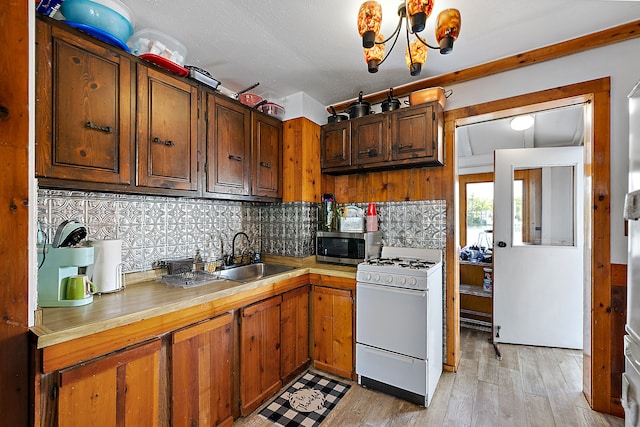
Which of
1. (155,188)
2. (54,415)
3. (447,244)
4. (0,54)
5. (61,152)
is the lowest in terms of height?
(54,415)

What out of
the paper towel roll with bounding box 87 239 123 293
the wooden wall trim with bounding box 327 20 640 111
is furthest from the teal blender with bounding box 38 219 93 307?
the wooden wall trim with bounding box 327 20 640 111

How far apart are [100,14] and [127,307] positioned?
1.49 meters

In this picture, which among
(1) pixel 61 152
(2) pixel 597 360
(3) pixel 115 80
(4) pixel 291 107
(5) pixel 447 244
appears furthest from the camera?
(4) pixel 291 107

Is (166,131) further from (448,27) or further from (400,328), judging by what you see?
(400,328)

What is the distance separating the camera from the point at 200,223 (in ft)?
7.53

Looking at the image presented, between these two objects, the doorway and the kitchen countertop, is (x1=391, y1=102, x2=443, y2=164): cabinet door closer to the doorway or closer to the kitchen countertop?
the doorway

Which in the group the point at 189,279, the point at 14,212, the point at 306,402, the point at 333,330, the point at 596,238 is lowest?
the point at 306,402

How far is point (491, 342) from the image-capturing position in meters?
2.91

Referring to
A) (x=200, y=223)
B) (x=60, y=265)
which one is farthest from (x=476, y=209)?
(x=60, y=265)

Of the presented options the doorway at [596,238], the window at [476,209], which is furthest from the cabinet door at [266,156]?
the window at [476,209]

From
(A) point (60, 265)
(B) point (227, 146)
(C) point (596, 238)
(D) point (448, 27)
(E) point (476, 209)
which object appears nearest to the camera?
(D) point (448, 27)

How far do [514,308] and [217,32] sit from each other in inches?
140

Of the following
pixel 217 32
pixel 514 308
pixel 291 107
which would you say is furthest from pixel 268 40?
pixel 514 308

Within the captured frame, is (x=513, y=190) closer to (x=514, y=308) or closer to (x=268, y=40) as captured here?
(x=514, y=308)
